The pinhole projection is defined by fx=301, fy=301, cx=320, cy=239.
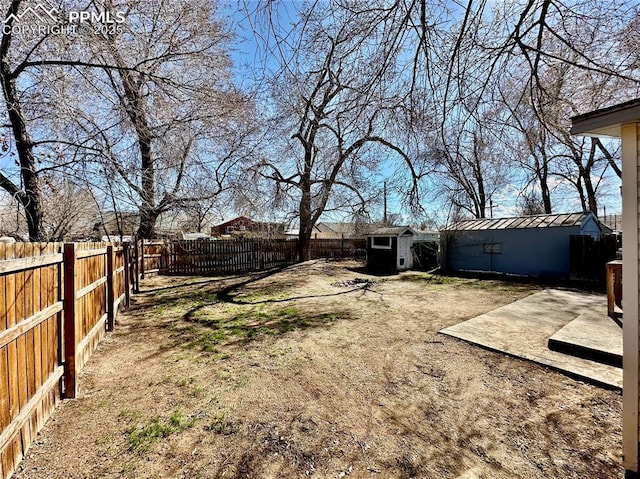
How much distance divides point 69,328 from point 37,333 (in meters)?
0.57

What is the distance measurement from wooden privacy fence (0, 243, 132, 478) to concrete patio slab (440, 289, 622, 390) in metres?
4.69

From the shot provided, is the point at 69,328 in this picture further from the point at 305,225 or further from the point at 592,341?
the point at 305,225

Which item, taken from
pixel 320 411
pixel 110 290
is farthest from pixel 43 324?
pixel 110 290

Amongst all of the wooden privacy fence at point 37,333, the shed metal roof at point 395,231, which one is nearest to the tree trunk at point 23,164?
the wooden privacy fence at point 37,333

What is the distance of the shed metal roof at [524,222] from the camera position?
396 inches

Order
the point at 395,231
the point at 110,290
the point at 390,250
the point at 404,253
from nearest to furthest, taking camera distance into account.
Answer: the point at 110,290 → the point at 395,231 → the point at 390,250 → the point at 404,253

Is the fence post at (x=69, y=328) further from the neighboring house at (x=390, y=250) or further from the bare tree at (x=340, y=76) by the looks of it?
the neighboring house at (x=390, y=250)

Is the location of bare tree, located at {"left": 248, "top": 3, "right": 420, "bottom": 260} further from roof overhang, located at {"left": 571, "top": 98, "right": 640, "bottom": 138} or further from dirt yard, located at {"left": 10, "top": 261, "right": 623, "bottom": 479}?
dirt yard, located at {"left": 10, "top": 261, "right": 623, "bottom": 479}

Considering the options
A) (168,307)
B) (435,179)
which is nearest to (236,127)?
(168,307)

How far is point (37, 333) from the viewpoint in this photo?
2295 mm

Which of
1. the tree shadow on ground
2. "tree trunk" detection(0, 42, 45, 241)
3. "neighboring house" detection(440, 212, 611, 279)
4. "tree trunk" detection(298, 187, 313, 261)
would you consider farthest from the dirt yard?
"neighboring house" detection(440, 212, 611, 279)

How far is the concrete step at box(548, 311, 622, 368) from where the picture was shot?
3.45 m

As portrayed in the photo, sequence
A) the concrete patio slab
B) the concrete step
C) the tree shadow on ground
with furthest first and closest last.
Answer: the tree shadow on ground
the concrete step
the concrete patio slab

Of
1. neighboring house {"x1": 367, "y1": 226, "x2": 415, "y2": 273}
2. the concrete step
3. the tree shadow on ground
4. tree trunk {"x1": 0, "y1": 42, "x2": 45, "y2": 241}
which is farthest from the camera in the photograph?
neighboring house {"x1": 367, "y1": 226, "x2": 415, "y2": 273}
